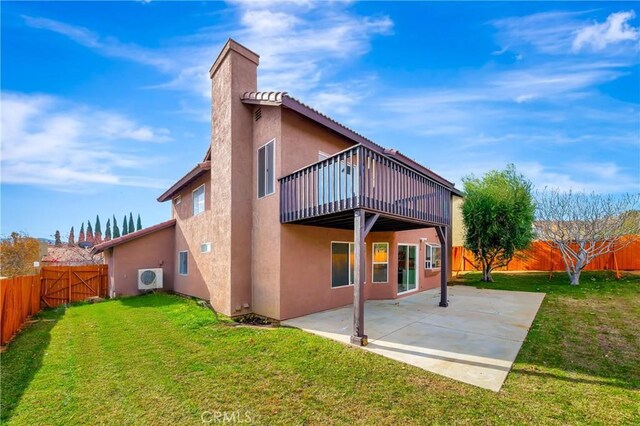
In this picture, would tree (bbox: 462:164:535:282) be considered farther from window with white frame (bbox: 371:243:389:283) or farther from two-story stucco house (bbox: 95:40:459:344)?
window with white frame (bbox: 371:243:389:283)

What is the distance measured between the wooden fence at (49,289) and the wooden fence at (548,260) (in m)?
20.0

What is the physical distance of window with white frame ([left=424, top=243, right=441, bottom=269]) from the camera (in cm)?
1405

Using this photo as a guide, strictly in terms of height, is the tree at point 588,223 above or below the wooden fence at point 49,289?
above

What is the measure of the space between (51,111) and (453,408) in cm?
Answer: 1240

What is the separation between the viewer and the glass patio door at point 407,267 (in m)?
12.0

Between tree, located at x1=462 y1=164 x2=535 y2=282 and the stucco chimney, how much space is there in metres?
12.0

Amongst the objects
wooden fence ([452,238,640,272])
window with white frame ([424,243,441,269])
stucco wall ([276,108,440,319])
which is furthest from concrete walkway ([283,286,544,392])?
wooden fence ([452,238,640,272])

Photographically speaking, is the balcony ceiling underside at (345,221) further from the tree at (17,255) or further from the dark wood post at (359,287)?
the tree at (17,255)

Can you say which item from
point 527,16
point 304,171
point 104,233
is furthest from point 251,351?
point 104,233

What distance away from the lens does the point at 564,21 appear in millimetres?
7785

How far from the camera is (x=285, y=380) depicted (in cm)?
461

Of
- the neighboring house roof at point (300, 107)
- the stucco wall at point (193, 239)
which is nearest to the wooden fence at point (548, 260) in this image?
the neighboring house roof at point (300, 107)

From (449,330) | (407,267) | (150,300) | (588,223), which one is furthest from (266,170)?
(588,223)

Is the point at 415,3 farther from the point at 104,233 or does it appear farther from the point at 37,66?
the point at 104,233
